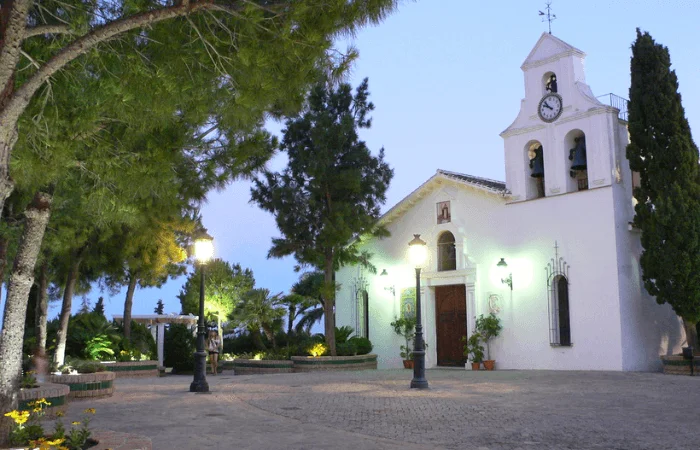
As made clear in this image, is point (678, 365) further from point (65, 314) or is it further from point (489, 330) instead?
point (65, 314)

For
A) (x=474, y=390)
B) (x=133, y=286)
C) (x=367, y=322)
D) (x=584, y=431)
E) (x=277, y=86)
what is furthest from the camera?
(x=367, y=322)

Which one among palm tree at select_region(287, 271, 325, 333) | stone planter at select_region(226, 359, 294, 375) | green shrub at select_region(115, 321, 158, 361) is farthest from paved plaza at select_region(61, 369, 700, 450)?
palm tree at select_region(287, 271, 325, 333)

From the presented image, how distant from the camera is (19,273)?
6.99m

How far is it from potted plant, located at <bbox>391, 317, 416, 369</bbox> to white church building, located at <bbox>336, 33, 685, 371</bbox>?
0.52 metres

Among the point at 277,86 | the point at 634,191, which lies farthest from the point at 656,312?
the point at 277,86

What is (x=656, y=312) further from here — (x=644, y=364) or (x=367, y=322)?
(x=367, y=322)

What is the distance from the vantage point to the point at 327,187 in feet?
77.7

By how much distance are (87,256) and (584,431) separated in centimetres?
1411

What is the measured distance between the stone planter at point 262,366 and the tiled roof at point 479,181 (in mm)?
8653

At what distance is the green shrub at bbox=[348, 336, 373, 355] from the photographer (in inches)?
1004

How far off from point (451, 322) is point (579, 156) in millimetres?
7404

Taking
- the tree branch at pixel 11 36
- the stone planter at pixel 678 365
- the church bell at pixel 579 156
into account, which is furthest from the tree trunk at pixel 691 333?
the tree branch at pixel 11 36

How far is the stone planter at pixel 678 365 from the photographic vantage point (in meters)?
18.3

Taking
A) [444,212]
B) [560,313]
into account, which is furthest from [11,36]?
[444,212]
